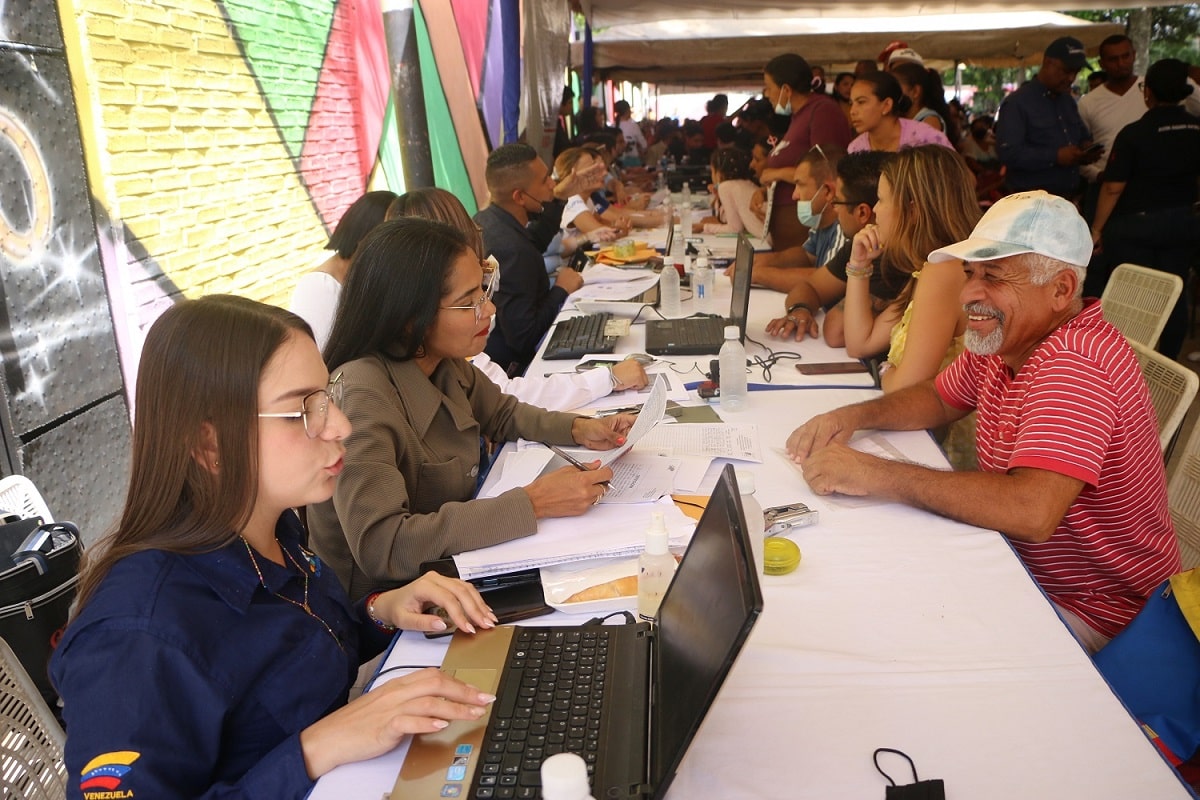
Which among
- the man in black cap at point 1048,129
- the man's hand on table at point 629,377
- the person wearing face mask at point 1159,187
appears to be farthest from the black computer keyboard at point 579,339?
the man in black cap at point 1048,129

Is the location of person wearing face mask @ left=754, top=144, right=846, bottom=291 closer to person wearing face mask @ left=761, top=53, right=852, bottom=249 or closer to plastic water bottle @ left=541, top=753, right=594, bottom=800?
person wearing face mask @ left=761, top=53, right=852, bottom=249

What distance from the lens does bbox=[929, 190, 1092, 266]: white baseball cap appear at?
5.66ft

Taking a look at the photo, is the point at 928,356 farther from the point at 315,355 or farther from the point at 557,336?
the point at 315,355

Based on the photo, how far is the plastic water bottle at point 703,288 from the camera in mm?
3701

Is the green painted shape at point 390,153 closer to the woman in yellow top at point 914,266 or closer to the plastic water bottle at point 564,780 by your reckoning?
the woman in yellow top at point 914,266

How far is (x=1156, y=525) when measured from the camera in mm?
1734

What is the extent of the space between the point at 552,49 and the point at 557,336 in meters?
7.47

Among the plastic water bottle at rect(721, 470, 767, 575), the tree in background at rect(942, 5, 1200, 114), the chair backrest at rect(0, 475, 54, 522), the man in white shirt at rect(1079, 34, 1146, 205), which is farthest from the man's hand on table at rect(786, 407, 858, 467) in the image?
the tree in background at rect(942, 5, 1200, 114)

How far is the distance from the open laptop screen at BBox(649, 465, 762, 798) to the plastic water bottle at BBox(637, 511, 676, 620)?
113mm

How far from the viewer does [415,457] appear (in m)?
1.86

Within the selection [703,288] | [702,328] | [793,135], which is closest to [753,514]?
[702,328]

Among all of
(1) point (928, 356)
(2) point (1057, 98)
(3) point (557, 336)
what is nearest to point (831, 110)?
(2) point (1057, 98)

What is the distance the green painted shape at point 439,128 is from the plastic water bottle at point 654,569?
466cm

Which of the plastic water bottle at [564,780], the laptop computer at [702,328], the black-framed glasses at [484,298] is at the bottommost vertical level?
the laptop computer at [702,328]
